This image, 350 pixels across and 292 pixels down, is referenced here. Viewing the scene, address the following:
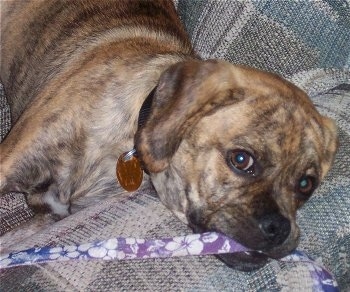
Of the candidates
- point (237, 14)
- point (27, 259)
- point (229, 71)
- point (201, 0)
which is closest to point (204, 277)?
point (27, 259)

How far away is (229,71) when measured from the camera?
7.23 ft

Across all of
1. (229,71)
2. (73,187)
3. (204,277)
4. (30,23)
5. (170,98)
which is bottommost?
(73,187)

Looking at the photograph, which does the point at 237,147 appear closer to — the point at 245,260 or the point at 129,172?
the point at 245,260

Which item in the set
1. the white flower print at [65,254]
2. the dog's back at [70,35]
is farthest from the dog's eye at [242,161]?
the dog's back at [70,35]

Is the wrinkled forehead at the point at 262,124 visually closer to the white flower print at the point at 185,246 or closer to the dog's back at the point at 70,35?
the white flower print at the point at 185,246

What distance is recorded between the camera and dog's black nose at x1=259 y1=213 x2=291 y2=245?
203 centimetres

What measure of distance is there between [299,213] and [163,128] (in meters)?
0.58

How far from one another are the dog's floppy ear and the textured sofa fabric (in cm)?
24

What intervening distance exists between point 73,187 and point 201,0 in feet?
3.55

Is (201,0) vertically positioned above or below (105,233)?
above

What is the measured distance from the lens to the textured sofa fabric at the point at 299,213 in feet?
6.27

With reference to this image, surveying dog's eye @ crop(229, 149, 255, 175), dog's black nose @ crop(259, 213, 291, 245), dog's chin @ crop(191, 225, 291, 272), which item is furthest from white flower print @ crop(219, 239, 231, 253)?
dog's eye @ crop(229, 149, 255, 175)

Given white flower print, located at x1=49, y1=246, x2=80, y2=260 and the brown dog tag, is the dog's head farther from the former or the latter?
white flower print, located at x1=49, y1=246, x2=80, y2=260

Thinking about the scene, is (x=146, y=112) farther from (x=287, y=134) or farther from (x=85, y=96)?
(x=287, y=134)
